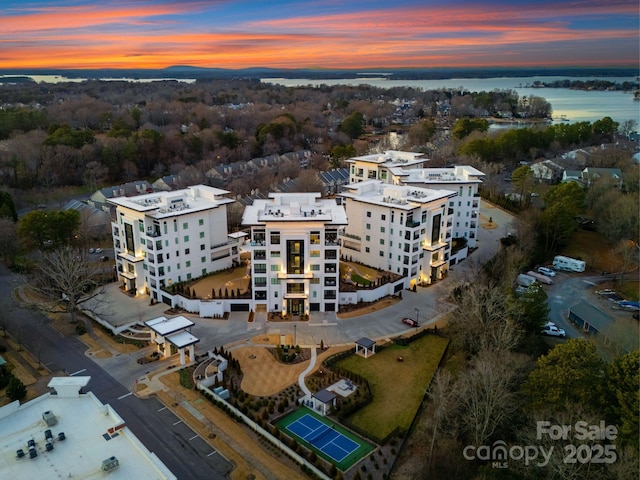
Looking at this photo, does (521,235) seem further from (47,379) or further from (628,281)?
(47,379)

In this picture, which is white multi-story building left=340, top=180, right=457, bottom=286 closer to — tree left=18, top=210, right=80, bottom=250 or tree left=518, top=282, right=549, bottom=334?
tree left=518, top=282, right=549, bottom=334

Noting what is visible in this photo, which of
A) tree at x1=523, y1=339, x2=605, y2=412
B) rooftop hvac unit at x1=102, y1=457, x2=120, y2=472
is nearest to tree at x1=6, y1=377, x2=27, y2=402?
rooftop hvac unit at x1=102, y1=457, x2=120, y2=472

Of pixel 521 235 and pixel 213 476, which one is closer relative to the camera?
pixel 213 476

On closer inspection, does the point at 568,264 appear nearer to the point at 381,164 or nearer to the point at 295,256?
the point at 381,164

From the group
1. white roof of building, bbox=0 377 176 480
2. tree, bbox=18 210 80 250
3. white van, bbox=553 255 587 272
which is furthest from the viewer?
white van, bbox=553 255 587 272

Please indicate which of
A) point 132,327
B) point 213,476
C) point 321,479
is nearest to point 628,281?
point 321,479

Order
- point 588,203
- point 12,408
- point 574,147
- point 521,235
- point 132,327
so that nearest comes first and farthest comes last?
1. point 12,408
2. point 132,327
3. point 521,235
4. point 588,203
5. point 574,147
